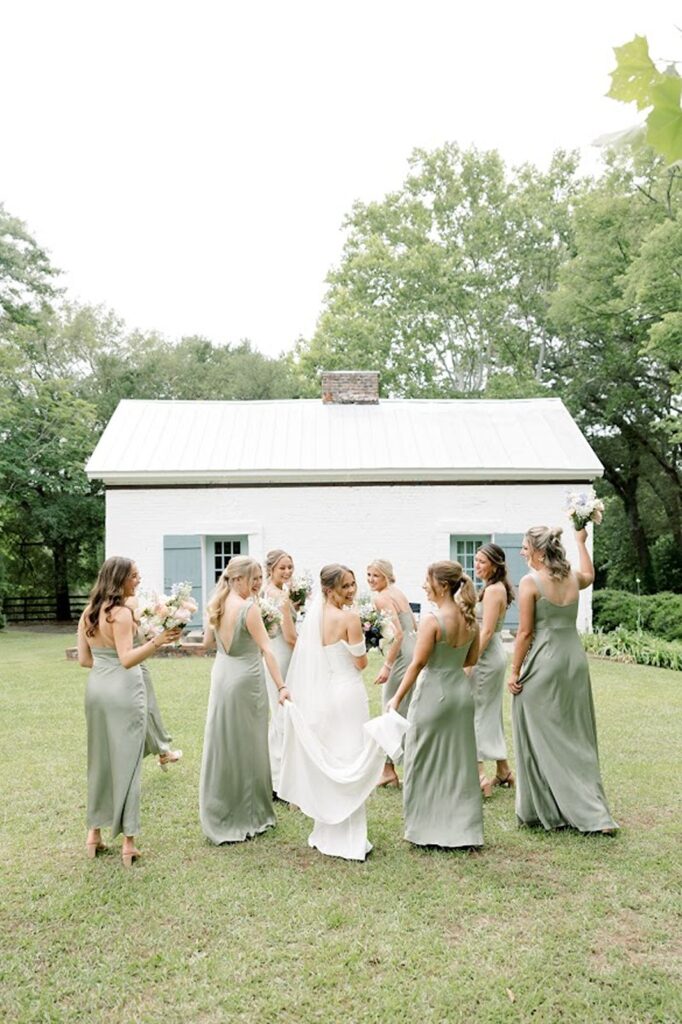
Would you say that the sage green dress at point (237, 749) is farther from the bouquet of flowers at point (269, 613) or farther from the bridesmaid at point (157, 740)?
the bridesmaid at point (157, 740)

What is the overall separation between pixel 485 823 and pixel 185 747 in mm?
3437

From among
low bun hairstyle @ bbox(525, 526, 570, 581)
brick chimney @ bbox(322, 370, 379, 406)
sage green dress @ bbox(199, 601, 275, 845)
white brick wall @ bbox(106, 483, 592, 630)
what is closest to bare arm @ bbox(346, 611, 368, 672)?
sage green dress @ bbox(199, 601, 275, 845)

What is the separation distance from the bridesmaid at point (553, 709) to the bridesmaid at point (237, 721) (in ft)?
6.06

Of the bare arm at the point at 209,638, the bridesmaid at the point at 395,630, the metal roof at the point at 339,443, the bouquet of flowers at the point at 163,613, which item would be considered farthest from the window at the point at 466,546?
the bouquet of flowers at the point at 163,613

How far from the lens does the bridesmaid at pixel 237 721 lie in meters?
5.51

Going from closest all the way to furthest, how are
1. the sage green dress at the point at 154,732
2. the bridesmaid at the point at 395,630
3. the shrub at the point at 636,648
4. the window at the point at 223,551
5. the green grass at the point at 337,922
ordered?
the green grass at the point at 337,922 < the bridesmaid at the point at 395,630 < the sage green dress at the point at 154,732 < the shrub at the point at 636,648 < the window at the point at 223,551

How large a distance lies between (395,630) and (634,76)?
17.5 ft

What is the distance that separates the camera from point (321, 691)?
552 cm

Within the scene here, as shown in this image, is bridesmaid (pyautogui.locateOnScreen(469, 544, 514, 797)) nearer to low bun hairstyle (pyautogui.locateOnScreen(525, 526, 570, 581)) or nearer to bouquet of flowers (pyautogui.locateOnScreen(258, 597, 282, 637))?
low bun hairstyle (pyautogui.locateOnScreen(525, 526, 570, 581))

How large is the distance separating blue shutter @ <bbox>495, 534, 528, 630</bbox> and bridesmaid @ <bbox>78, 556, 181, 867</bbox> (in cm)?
1130

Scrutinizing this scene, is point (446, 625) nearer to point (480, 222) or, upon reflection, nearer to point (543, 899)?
point (543, 899)

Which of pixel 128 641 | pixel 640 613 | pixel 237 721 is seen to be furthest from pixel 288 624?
pixel 640 613

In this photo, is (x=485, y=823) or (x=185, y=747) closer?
(x=485, y=823)

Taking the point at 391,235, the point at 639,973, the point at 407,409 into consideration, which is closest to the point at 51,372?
the point at 391,235
